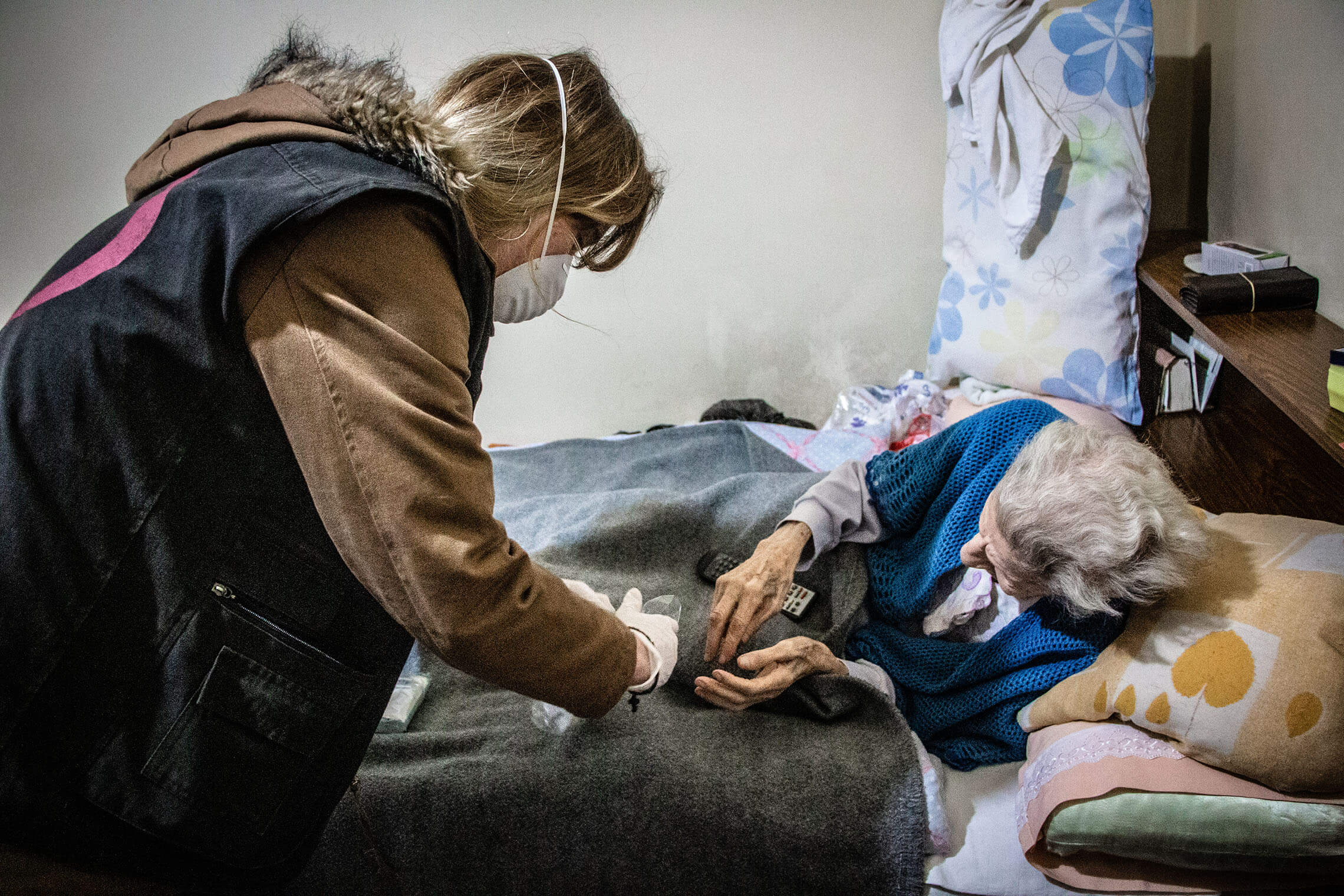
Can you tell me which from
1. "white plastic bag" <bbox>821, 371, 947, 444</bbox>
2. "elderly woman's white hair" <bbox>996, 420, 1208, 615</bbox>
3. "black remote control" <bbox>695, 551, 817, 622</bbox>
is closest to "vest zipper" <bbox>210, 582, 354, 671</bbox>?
"black remote control" <bbox>695, 551, 817, 622</bbox>

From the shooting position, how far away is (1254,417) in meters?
1.69

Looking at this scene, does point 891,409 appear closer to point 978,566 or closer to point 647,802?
point 978,566

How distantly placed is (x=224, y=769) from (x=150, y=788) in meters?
0.06

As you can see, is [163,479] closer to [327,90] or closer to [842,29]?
[327,90]

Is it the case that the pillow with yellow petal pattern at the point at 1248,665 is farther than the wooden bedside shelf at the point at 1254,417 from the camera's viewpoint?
No

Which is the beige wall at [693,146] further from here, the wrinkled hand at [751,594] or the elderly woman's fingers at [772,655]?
the elderly woman's fingers at [772,655]

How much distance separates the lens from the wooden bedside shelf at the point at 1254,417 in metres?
1.15

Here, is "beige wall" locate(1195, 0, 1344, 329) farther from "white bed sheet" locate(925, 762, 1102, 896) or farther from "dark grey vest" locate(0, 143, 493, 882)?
"dark grey vest" locate(0, 143, 493, 882)

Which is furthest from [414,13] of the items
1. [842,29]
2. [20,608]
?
[20,608]

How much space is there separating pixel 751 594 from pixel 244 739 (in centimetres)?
78

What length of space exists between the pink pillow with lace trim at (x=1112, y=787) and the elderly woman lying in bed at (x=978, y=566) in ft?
0.40

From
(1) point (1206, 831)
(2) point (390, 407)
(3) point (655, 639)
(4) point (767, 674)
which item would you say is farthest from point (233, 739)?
(1) point (1206, 831)

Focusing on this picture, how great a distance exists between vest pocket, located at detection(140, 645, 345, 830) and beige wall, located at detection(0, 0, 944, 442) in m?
1.66

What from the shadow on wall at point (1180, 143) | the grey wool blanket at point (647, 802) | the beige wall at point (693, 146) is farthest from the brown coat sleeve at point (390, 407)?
the shadow on wall at point (1180, 143)
